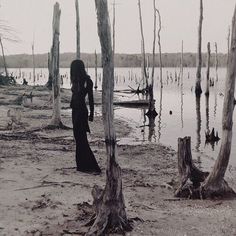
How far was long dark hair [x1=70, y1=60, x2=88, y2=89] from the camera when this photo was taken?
8.30 metres

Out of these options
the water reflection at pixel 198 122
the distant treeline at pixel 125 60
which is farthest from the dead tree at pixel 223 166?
the distant treeline at pixel 125 60

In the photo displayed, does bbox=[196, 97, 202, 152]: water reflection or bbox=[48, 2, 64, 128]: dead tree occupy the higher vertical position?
bbox=[48, 2, 64, 128]: dead tree

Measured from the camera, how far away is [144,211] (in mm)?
6664

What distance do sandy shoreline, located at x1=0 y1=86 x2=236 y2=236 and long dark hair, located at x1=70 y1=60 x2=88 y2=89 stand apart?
1846 mm

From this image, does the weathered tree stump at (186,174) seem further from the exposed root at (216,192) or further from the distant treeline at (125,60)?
the distant treeline at (125,60)

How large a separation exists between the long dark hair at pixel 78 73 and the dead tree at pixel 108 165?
2.64 m

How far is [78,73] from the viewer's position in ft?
27.4

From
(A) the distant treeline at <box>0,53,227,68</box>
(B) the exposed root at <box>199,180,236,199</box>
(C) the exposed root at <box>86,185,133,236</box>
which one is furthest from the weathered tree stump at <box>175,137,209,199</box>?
(A) the distant treeline at <box>0,53,227,68</box>

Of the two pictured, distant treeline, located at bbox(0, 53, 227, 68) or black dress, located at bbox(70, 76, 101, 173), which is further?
distant treeline, located at bbox(0, 53, 227, 68)

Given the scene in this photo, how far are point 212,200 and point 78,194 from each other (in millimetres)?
2291

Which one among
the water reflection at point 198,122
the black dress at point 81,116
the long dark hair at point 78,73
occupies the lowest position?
the water reflection at point 198,122

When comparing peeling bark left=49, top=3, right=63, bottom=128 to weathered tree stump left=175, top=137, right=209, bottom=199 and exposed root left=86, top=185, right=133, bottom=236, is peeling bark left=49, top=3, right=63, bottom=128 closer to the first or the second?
weathered tree stump left=175, top=137, right=209, bottom=199

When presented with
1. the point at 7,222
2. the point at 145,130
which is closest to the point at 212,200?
the point at 7,222

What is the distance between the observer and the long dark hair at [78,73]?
8.30 m
